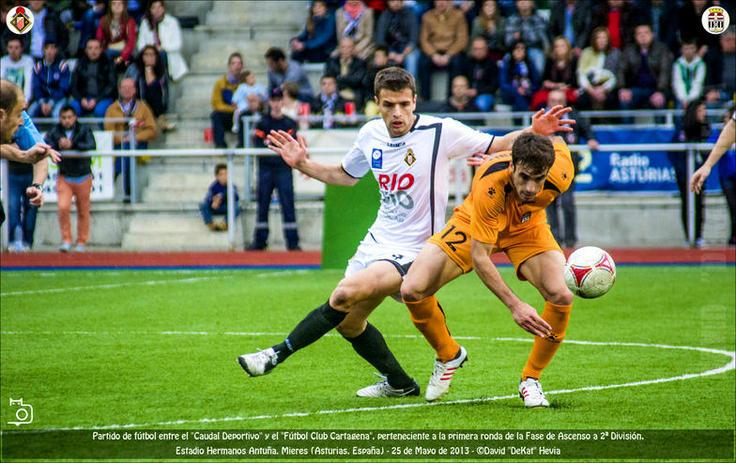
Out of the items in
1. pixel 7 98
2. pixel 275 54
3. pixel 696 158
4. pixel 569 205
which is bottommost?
pixel 569 205

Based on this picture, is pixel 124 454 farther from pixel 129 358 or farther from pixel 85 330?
pixel 85 330

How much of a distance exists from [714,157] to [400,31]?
1299cm

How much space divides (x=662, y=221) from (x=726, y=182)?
1.67 metres

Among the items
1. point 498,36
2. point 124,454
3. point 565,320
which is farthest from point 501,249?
point 498,36

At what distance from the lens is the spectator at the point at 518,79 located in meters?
20.2

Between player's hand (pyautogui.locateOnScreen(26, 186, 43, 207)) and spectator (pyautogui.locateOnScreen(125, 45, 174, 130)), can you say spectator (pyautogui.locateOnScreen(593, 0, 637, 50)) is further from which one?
player's hand (pyautogui.locateOnScreen(26, 186, 43, 207))

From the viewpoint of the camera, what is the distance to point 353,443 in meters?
6.47

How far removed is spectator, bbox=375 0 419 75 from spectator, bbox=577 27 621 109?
2894 mm

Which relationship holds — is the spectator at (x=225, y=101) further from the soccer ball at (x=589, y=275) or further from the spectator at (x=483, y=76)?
the soccer ball at (x=589, y=275)

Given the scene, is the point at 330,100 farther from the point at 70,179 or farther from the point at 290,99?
the point at 70,179

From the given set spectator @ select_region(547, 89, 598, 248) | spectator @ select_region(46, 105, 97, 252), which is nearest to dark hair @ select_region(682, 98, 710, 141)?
spectator @ select_region(547, 89, 598, 248)

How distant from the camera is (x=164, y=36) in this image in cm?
2353

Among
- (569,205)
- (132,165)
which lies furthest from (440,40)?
(132,165)

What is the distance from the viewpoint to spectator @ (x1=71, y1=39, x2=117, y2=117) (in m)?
20.7
